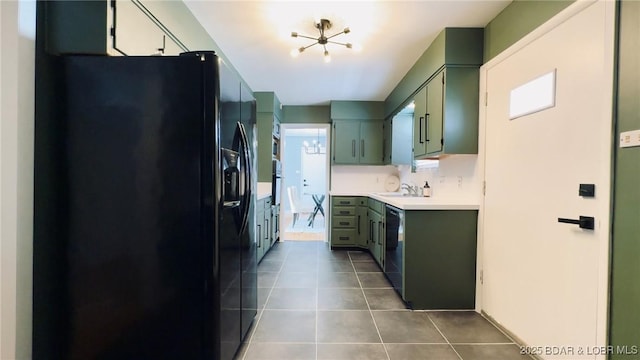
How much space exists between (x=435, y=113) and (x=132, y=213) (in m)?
2.50

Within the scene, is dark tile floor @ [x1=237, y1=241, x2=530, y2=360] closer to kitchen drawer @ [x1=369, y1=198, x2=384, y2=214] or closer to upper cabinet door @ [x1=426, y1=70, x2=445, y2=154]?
kitchen drawer @ [x1=369, y1=198, x2=384, y2=214]

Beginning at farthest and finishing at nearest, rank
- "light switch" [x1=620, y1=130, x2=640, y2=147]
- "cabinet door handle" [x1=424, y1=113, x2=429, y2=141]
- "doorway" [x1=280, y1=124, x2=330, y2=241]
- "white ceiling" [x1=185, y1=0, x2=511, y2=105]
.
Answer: "doorway" [x1=280, y1=124, x2=330, y2=241], "cabinet door handle" [x1=424, y1=113, x2=429, y2=141], "white ceiling" [x1=185, y1=0, x2=511, y2=105], "light switch" [x1=620, y1=130, x2=640, y2=147]

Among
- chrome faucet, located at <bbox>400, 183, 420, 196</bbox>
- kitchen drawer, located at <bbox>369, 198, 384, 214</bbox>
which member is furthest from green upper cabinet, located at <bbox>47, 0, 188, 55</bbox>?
chrome faucet, located at <bbox>400, 183, 420, 196</bbox>

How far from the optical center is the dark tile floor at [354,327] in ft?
6.13

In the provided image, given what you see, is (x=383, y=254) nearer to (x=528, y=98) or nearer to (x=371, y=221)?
(x=371, y=221)

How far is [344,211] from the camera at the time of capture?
4633 millimetres

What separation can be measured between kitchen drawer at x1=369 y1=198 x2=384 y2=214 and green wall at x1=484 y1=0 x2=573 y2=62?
5.89ft

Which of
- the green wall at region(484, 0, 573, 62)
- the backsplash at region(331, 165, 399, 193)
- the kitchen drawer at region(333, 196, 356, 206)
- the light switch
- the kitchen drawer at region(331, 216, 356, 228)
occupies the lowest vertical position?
the kitchen drawer at region(331, 216, 356, 228)

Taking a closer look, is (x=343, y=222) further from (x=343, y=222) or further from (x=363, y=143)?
(x=363, y=143)

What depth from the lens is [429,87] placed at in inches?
111

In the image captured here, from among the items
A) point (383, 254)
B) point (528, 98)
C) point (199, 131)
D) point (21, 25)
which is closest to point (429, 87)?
point (528, 98)

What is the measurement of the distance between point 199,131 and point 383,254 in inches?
101

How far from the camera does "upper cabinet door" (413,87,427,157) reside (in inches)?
116

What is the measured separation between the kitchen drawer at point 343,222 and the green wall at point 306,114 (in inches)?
68.1
